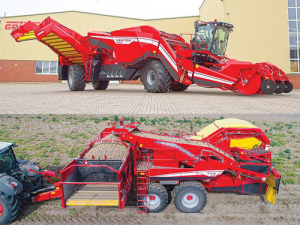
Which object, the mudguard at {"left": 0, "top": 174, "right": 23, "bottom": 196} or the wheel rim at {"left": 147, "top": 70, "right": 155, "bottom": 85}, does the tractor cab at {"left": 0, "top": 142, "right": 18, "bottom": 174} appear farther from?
the wheel rim at {"left": 147, "top": 70, "right": 155, "bottom": 85}

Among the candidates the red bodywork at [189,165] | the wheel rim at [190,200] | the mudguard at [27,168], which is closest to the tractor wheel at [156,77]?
the red bodywork at [189,165]

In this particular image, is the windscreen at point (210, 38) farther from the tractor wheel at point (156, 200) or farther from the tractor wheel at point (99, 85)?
the tractor wheel at point (156, 200)

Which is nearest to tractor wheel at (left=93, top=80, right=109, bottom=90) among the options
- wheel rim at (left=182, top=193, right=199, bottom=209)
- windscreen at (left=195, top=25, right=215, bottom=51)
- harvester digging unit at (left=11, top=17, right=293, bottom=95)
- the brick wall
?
harvester digging unit at (left=11, top=17, right=293, bottom=95)

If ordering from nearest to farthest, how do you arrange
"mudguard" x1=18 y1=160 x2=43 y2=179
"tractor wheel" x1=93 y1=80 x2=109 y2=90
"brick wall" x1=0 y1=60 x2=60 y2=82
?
"mudguard" x1=18 y1=160 x2=43 y2=179 < "tractor wheel" x1=93 y1=80 x2=109 y2=90 < "brick wall" x1=0 y1=60 x2=60 y2=82

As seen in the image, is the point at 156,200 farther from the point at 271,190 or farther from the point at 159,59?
the point at 159,59

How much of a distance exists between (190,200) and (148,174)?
2.45ft

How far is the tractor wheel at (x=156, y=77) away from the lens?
50.9 ft

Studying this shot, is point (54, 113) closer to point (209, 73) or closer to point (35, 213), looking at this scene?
point (35, 213)

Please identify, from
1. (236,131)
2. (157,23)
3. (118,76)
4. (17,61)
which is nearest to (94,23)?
(157,23)

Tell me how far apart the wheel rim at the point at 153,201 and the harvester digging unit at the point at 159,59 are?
10770 millimetres

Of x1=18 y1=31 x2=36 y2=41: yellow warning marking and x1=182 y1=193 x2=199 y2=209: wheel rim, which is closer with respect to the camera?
x1=182 y1=193 x2=199 y2=209: wheel rim

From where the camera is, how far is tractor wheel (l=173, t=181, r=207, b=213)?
468 centimetres

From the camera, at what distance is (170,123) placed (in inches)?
371

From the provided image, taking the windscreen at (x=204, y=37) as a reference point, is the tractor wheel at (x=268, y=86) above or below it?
below
